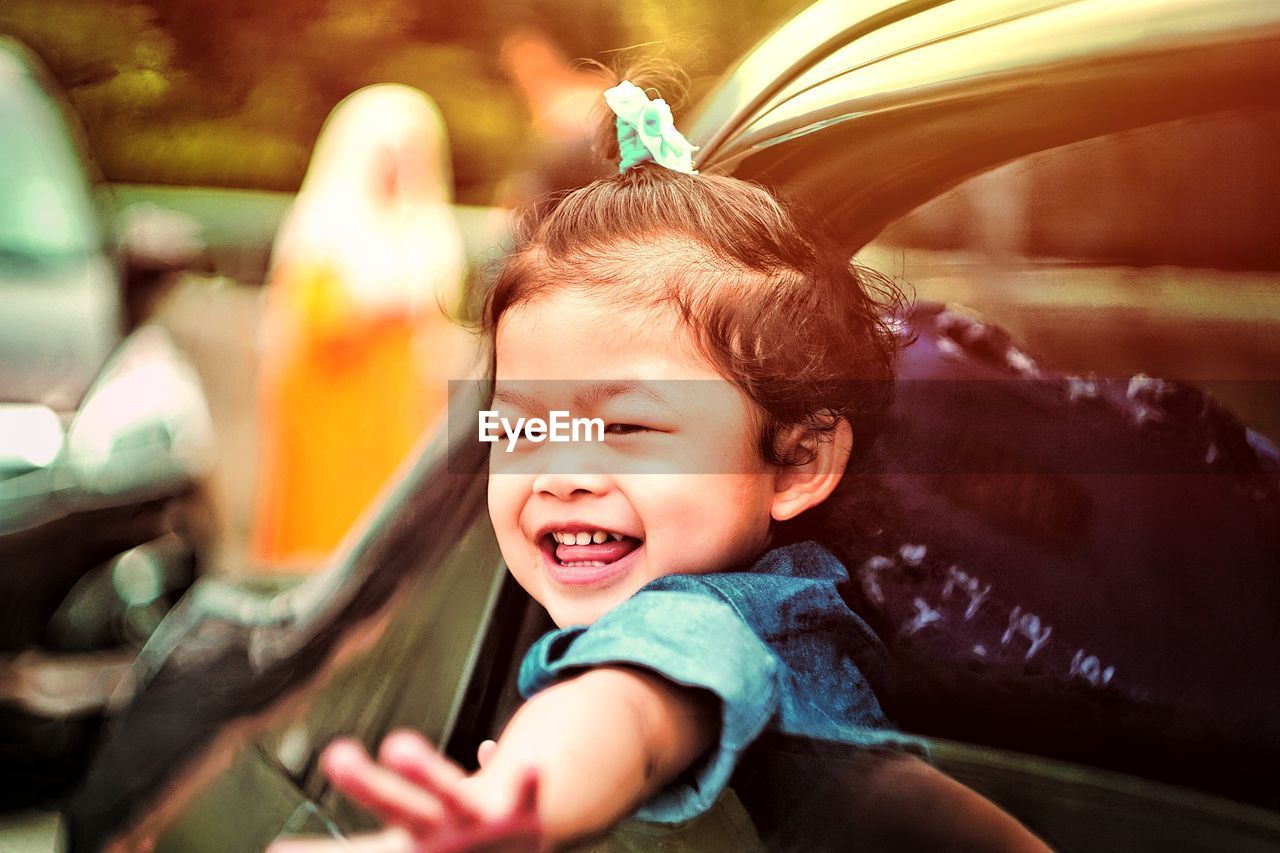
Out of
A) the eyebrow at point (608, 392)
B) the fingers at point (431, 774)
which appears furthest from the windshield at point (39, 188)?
the fingers at point (431, 774)

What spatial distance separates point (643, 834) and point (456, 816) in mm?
362

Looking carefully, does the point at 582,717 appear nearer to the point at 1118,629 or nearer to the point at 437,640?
the point at 437,640

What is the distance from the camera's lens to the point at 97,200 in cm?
113

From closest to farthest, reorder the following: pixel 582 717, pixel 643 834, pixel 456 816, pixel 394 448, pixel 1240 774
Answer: pixel 456 816
pixel 582 717
pixel 643 834
pixel 1240 774
pixel 394 448

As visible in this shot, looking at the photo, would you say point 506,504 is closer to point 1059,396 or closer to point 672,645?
point 672,645

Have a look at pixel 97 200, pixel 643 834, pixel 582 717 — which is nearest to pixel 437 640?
pixel 643 834

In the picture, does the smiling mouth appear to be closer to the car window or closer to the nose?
the nose

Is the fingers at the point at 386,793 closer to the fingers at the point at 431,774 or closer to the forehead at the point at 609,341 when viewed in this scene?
the fingers at the point at 431,774

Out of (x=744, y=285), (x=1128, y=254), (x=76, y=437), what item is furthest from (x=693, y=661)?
(x=76, y=437)

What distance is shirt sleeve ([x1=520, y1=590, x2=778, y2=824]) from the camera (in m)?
0.76

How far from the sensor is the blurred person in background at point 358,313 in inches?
43.1

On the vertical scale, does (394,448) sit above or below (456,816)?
above

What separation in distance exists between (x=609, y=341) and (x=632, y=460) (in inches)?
4.2

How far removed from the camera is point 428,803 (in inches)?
23.0
